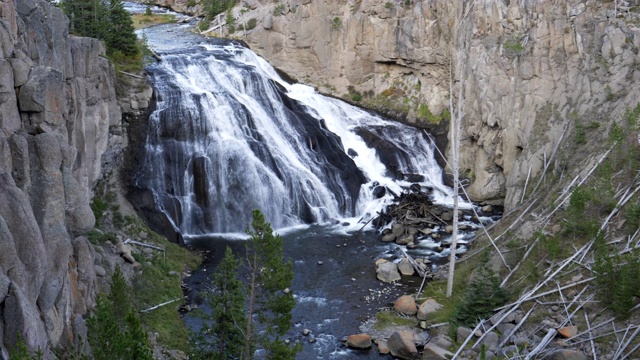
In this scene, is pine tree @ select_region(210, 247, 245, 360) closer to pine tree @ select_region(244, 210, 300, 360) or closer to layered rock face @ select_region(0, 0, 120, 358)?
pine tree @ select_region(244, 210, 300, 360)

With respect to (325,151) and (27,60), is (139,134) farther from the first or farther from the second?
(27,60)

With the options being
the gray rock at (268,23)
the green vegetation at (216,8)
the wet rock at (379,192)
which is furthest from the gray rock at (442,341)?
the green vegetation at (216,8)

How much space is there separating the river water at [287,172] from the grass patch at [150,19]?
54.6 feet

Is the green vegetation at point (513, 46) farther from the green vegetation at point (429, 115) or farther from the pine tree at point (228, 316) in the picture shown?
the pine tree at point (228, 316)

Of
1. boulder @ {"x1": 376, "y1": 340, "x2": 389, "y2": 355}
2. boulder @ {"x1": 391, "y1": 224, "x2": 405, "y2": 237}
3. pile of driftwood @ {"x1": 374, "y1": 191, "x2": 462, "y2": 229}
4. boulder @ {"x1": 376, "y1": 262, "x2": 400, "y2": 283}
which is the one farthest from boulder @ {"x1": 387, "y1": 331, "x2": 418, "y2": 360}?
pile of driftwood @ {"x1": 374, "y1": 191, "x2": 462, "y2": 229}

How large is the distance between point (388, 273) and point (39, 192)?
16207 millimetres

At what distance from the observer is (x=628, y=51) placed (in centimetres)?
3114

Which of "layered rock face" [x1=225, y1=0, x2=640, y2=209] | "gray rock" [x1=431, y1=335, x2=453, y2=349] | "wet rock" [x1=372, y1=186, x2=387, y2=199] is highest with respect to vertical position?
"layered rock face" [x1=225, y1=0, x2=640, y2=209]

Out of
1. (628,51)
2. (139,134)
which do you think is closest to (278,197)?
(139,134)

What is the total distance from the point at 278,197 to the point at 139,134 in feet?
27.4

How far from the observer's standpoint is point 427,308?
2555cm

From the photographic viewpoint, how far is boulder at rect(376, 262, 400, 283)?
29.0 metres

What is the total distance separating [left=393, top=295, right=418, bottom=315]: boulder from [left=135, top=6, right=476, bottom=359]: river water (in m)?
0.76

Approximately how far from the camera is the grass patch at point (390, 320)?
2502 cm
